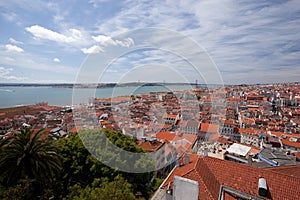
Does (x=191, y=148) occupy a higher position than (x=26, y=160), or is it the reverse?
(x=26, y=160)

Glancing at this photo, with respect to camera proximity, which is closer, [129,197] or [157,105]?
[129,197]

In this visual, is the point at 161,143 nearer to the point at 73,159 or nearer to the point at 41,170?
the point at 73,159

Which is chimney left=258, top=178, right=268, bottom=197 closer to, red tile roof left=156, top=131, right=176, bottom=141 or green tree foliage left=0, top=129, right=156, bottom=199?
green tree foliage left=0, top=129, right=156, bottom=199

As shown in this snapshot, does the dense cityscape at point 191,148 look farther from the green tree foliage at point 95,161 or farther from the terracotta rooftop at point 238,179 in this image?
the green tree foliage at point 95,161

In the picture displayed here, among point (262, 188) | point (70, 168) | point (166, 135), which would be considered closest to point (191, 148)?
point (166, 135)

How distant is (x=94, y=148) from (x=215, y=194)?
3.87m

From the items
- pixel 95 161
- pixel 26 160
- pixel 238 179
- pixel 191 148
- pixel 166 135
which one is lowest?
pixel 191 148

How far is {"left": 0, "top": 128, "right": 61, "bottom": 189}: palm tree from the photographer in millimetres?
4273

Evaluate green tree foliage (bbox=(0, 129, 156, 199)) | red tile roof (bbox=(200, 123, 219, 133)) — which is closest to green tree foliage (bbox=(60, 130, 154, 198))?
green tree foliage (bbox=(0, 129, 156, 199))

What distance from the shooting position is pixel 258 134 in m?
17.0

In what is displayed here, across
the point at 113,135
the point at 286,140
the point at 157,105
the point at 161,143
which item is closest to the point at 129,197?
the point at 113,135

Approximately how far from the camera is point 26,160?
452 centimetres

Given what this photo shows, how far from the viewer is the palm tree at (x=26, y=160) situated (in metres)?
4.27

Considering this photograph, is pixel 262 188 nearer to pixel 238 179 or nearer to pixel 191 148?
pixel 238 179
